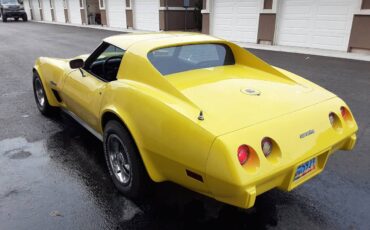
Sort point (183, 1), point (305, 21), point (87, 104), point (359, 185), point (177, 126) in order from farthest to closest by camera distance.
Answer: point (183, 1) → point (305, 21) → point (87, 104) → point (359, 185) → point (177, 126)

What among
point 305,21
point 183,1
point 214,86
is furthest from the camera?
point 183,1

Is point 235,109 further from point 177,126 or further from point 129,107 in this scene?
point 129,107

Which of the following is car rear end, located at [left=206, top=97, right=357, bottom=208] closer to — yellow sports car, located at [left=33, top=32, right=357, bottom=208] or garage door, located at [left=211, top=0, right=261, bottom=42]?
yellow sports car, located at [left=33, top=32, right=357, bottom=208]

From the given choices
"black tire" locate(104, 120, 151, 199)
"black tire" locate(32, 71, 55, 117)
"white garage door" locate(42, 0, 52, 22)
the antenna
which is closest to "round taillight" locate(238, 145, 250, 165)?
the antenna

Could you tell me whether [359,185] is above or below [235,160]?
below

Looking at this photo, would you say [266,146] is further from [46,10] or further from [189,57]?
[46,10]

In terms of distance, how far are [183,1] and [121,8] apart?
4.95 meters

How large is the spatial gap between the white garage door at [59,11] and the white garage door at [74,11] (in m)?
1.93

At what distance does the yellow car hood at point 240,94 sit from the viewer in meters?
2.31

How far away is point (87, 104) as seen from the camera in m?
3.44

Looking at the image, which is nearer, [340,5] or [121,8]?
[340,5]

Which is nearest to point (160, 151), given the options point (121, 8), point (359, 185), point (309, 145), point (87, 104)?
point (309, 145)

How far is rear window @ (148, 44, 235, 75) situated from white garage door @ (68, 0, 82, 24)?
27161 millimetres

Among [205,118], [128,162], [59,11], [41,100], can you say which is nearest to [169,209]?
[128,162]
